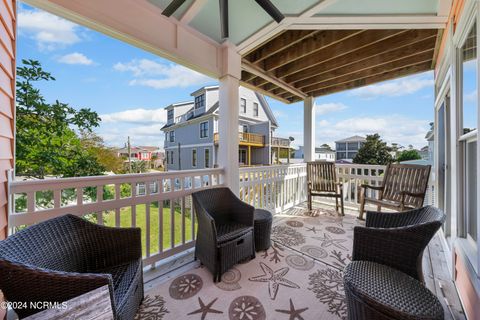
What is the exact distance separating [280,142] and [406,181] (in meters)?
11.0

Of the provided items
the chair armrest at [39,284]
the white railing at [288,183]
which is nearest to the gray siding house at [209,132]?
the white railing at [288,183]

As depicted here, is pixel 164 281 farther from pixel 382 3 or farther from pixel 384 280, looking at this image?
pixel 382 3

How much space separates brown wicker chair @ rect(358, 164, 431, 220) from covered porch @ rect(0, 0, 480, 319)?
21 cm

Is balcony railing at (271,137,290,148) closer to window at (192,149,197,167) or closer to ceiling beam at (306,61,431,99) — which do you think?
window at (192,149,197,167)

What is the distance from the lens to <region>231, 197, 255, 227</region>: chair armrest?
2178 millimetres

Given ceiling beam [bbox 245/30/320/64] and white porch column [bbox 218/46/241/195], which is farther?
ceiling beam [bbox 245/30/320/64]

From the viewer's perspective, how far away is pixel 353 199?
4352 millimetres

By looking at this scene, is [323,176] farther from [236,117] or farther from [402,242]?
[402,242]

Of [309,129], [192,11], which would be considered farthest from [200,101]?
[192,11]

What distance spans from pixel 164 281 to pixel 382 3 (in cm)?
363

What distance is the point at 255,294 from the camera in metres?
1.70

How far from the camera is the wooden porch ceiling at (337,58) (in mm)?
2832

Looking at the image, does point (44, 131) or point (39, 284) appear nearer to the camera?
point (39, 284)

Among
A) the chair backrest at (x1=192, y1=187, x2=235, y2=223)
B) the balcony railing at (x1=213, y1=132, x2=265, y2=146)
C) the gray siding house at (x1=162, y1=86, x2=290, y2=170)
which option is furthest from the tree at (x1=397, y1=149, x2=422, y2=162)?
the chair backrest at (x1=192, y1=187, x2=235, y2=223)
